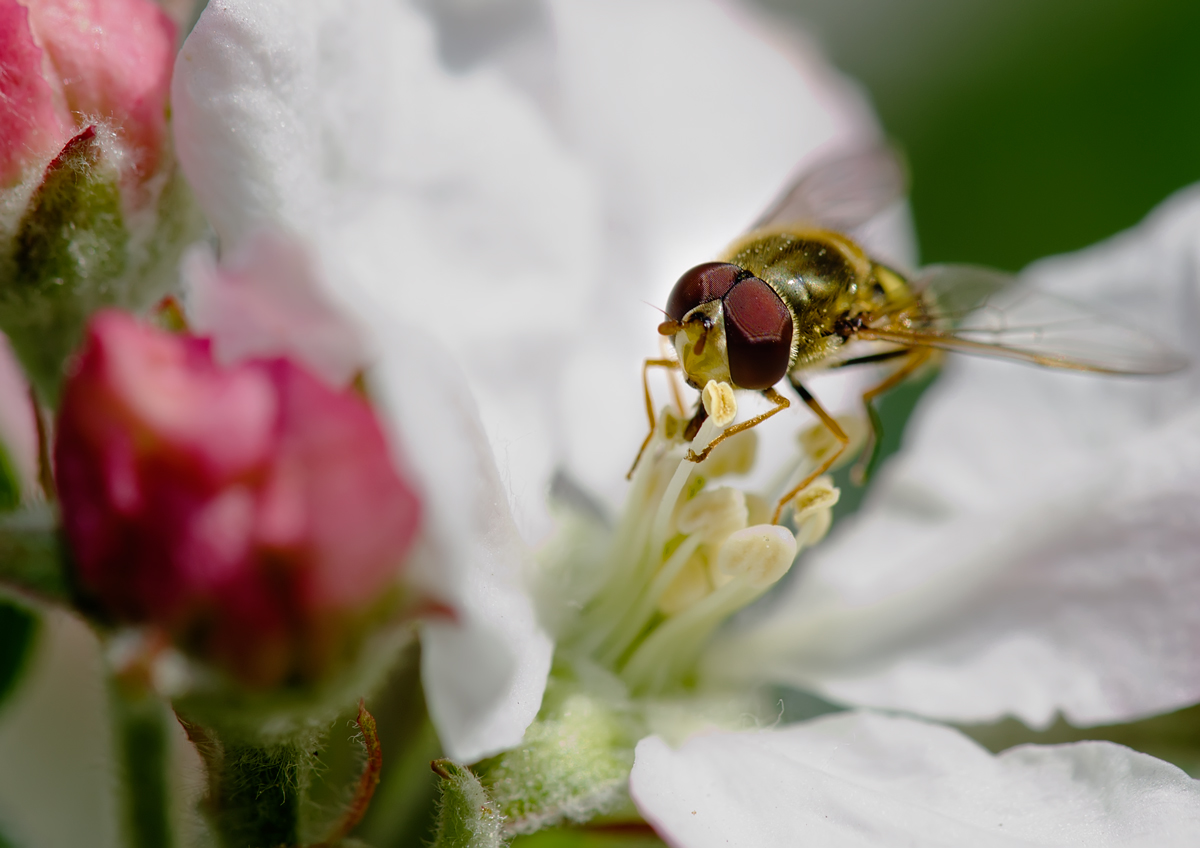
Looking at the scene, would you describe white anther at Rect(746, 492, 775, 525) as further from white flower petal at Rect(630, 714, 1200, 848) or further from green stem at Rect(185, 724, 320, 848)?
green stem at Rect(185, 724, 320, 848)

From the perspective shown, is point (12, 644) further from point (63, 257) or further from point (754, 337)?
point (754, 337)

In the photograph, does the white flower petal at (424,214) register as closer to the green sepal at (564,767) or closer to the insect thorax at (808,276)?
the green sepal at (564,767)

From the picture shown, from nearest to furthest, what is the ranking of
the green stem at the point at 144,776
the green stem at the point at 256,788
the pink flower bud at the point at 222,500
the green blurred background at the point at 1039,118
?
1. the pink flower bud at the point at 222,500
2. the green stem at the point at 256,788
3. the green stem at the point at 144,776
4. the green blurred background at the point at 1039,118

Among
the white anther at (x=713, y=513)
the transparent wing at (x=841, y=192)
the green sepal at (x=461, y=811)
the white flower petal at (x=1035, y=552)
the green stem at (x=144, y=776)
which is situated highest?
the green stem at (x=144, y=776)

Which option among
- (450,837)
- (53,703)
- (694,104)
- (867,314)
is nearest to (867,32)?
(694,104)

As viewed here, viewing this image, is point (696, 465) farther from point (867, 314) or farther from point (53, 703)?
point (53, 703)

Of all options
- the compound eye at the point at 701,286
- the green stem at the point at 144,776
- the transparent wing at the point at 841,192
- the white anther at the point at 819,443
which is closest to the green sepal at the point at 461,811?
the green stem at the point at 144,776
